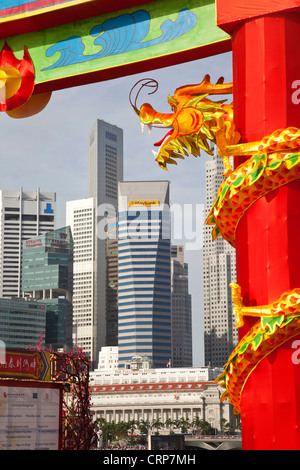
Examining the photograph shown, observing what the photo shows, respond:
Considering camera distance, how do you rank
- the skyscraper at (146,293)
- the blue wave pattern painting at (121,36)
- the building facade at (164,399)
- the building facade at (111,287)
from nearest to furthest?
1. the blue wave pattern painting at (121,36)
2. the building facade at (164,399)
3. the skyscraper at (146,293)
4. the building facade at (111,287)

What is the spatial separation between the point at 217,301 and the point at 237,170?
471 ft

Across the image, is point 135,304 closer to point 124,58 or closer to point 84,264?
point 84,264

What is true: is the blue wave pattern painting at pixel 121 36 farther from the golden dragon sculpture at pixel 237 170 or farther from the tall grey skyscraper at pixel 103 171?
the tall grey skyscraper at pixel 103 171

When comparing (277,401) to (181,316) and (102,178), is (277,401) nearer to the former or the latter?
(181,316)

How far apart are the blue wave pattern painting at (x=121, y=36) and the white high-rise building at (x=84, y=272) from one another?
133 metres

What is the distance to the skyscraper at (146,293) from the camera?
407 feet

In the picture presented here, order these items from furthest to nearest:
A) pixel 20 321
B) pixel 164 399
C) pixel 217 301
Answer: pixel 217 301 → pixel 20 321 → pixel 164 399

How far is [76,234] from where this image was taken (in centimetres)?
15525

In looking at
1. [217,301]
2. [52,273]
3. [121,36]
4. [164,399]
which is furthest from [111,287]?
[121,36]

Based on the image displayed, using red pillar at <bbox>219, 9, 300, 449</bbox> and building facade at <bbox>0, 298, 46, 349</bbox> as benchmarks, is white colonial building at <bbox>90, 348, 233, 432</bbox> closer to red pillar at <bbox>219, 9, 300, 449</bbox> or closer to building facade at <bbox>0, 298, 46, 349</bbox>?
building facade at <bbox>0, 298, 46, 349</bbox>

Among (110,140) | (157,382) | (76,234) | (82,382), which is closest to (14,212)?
(76,234)

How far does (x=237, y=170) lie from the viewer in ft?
21.2

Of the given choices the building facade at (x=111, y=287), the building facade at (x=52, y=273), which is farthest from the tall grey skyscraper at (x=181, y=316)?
the building facade at (x=52, y=273)

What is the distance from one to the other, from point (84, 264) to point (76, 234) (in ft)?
25.4
